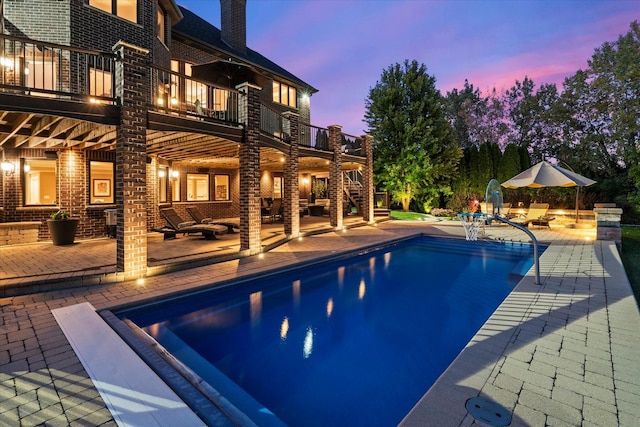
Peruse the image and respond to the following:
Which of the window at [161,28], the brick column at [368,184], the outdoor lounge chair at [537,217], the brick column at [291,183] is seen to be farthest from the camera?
the brick column at [368,184]

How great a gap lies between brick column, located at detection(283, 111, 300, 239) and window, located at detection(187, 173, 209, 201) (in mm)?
6545

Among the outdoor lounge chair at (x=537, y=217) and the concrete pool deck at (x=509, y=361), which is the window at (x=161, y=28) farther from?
the outdoor lounge chair at (x=537, y=217)

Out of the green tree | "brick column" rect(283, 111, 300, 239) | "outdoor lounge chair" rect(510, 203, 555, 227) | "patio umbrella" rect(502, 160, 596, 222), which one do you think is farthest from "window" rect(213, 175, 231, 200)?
"outdoor lounge chair" rect(510, 203, 555, 227)

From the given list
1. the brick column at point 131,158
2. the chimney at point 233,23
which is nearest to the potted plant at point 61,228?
the brick column at point 131,158

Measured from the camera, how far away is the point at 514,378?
3102 millimetres

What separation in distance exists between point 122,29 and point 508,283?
46.6ft

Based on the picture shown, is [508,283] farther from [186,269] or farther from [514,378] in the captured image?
[186,269]

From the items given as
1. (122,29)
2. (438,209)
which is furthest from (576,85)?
(122,29)

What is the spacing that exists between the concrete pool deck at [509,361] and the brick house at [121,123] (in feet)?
8.12

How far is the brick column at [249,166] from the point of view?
30.6 ft

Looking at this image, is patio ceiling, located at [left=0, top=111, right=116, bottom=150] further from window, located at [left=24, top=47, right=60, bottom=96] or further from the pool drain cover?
the pool drain cover

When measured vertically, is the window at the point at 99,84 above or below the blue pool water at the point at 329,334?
above

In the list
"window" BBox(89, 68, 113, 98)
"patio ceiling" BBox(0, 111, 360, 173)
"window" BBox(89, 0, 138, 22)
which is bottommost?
"patio ceiling" BBox(0, 111, 360, 173)

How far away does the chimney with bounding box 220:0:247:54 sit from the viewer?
62.3 feet
